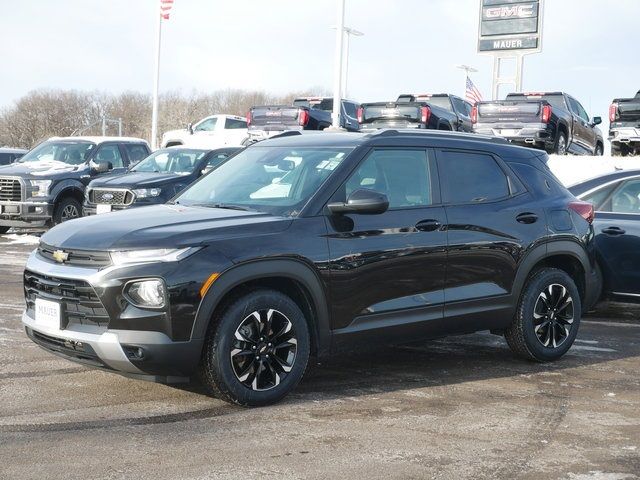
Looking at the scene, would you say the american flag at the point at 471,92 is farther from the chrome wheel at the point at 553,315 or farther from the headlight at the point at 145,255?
the headlight at the point at 145,255

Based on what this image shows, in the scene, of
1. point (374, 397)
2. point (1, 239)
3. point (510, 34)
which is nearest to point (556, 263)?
point (374, 397)

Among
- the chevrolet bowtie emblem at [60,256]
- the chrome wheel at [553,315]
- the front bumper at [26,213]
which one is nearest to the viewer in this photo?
the chevrolet bowtie emblem at [60,256]

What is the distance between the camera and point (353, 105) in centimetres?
2977

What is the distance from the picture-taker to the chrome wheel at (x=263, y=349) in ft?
18.7

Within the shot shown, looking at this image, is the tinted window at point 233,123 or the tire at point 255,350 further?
the tinted window at point 233,123

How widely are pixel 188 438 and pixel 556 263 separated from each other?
3887 millimetres

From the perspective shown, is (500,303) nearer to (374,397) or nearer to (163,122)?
(374,397)

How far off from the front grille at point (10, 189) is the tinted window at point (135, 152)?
2.49 metres

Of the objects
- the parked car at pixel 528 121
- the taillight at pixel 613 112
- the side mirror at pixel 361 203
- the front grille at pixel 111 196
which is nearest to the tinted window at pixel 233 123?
the parked car at pixel 528 121

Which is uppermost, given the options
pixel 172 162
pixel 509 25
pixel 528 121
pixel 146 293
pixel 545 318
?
pixel 509 25

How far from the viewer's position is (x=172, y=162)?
16.8 meters

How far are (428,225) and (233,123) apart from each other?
26.5 m

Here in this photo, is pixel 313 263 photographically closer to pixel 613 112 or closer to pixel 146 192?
pixel 146 192

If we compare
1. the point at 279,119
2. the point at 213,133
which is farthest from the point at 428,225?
the point at 213,133
